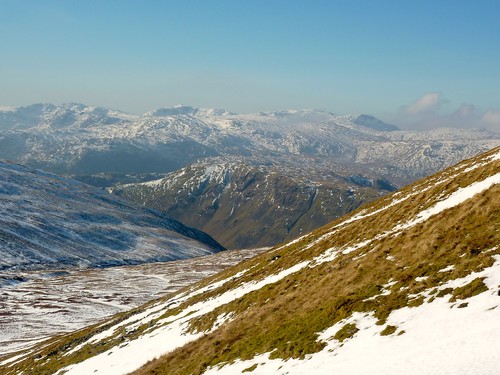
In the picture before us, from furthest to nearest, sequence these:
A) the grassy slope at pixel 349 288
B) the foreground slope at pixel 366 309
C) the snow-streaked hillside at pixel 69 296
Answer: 1. the snow-streaked hillside at pixel 69 296
2. the grassy slope at pixel 349 288
3. the foreground slope at pixel 366 309

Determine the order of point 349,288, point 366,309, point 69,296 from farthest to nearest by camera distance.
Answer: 1. point 69,296
2. point 349,288
3. point 366,309

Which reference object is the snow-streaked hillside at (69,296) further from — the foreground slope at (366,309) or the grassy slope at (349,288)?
the grassy slope at (349,288)

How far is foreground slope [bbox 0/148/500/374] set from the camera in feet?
61.3

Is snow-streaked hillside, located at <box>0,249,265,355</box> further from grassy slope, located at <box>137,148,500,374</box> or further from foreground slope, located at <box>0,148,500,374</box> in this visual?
grassy slope, located at <box>137,148,500,374</box>

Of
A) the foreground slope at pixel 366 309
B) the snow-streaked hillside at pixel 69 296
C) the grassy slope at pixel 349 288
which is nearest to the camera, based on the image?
the foreground slope at pixel 366 309

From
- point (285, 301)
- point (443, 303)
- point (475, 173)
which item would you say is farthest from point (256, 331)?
point (475, 173)

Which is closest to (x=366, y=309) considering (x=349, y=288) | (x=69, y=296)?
(x=349, y=288)

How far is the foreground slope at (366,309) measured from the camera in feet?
61.3

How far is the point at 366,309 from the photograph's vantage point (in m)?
23.9

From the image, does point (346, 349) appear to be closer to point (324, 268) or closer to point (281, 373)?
point (281, 373)

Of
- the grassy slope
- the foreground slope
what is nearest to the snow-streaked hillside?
the foreground slope

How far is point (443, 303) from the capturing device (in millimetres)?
20922

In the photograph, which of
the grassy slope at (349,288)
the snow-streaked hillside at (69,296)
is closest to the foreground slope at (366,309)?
the grassy slope at (349,288)

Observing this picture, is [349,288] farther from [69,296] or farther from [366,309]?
[69,296]
